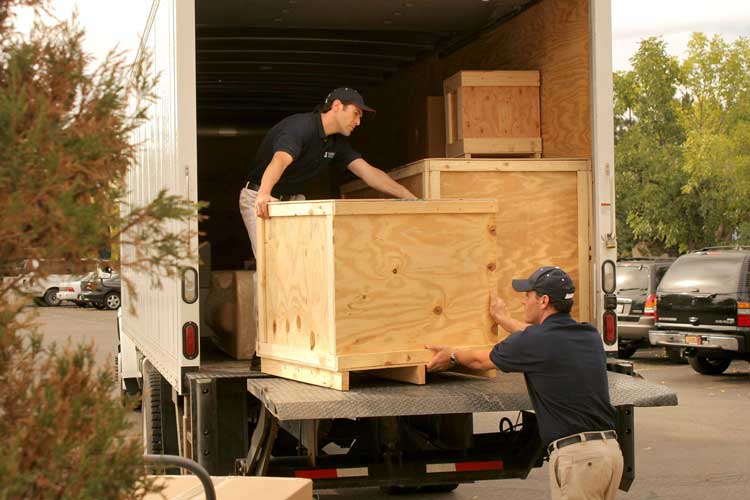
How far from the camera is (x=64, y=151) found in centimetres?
265

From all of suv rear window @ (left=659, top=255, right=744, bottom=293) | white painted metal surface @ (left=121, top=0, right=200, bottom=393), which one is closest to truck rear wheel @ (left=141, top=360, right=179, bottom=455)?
white painted metal surface @ (left=121, top=0, right=200, bottom=393)

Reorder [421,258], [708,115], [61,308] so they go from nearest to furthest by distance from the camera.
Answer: [421,258], [61,308], [708,115]

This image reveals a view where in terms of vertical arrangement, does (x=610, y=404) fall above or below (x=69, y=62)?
below

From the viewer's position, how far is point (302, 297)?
6258mm

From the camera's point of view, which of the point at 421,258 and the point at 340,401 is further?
the point at 421,258

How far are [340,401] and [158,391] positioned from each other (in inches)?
150

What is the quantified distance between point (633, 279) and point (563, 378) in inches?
542

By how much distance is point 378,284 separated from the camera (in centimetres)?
604

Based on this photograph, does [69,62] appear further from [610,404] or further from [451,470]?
[451,470]

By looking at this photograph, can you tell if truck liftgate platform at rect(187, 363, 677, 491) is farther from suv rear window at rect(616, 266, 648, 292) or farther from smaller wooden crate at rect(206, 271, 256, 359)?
suv rear window at rect(616, 266, 648, 292)

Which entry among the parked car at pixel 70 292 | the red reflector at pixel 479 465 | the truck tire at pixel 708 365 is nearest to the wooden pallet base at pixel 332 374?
the red reflector at pixel 479 465

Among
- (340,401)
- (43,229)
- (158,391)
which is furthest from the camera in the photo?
(158,391)

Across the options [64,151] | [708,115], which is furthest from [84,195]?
[708,115]

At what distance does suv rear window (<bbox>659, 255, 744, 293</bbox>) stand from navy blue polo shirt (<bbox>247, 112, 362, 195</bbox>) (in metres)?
10.3
